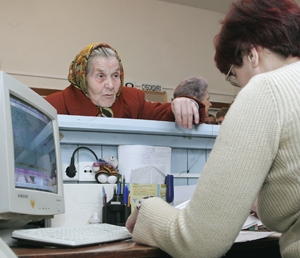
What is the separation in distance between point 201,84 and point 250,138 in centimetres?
170

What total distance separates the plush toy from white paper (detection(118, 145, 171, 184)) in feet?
0.15

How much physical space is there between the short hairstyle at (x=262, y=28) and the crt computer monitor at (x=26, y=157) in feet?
1.86

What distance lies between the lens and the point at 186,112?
62.6 inches

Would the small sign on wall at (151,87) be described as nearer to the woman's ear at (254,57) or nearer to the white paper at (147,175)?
the white paper at (147,175)

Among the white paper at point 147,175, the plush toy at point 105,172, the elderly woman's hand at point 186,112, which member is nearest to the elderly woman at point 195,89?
the elderly woman's hand at point 186,112

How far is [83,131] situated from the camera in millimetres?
1545

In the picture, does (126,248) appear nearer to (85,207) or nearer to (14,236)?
(14,236)

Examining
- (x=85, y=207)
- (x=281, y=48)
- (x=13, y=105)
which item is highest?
(x=281, y=48)

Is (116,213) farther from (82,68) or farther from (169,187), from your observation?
(82,68)

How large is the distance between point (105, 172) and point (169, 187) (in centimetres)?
25

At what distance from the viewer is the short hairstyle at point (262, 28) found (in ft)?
3.40

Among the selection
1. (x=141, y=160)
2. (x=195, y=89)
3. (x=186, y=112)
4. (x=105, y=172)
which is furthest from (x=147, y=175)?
(x=195, y=89)

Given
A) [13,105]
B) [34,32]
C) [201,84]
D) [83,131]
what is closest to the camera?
[13,105]

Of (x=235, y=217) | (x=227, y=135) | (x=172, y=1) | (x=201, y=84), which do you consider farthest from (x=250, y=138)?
(x=172, y=1)
